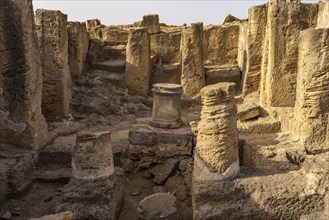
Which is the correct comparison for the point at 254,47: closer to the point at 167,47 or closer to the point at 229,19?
the point at 167,47

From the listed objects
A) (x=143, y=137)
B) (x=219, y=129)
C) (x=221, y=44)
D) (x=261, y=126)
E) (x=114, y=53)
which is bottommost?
(x=143, y=137)

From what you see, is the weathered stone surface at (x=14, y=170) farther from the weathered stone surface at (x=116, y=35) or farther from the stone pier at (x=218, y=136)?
the weathered stone surface at (x=116, y=35)

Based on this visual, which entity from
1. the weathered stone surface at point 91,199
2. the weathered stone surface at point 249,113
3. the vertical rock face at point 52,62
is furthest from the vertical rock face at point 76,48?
the weathered stone surface at point 91,199

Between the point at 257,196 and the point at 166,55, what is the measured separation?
360 inches

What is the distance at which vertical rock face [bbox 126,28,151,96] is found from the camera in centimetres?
1176

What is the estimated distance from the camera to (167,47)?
1430 centimetres

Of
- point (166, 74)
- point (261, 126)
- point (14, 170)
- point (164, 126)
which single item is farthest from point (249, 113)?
point (14, 170)

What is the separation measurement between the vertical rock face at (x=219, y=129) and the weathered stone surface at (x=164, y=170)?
207 centimetres

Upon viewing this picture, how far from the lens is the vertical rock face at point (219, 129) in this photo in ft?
20.3

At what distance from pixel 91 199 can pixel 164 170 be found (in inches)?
89.5

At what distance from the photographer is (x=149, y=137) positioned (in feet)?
28.6

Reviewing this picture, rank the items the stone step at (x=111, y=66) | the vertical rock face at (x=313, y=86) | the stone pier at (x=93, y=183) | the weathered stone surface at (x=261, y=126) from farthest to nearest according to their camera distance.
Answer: the stone step at (x=111, y=66) → the weathered stone surface at (x=261, y=126) → the vertical rock face at (x=313, y=86) → the stone pier at (x=93, y=183)

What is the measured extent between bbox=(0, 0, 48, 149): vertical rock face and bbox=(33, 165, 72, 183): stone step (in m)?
0.53

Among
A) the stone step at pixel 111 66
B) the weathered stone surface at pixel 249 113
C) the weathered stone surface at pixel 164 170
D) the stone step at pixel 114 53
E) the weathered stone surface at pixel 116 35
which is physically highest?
the weathered stone surface at pixel 116 35
